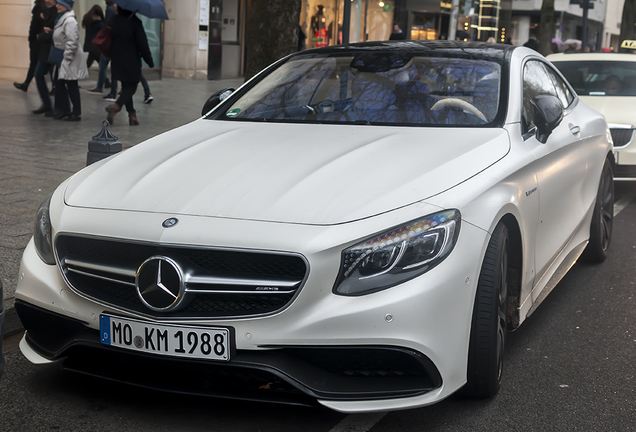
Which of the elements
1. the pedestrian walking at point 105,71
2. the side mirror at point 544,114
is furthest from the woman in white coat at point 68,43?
the side mirror at point 544,114

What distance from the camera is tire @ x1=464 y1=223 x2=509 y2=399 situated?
316 cm

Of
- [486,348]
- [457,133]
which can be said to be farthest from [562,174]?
[486,348]

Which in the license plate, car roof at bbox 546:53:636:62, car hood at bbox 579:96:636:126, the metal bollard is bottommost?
the license plate

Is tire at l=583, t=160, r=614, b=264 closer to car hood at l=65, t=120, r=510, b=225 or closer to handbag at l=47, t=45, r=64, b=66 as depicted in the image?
car hood at l=65, t=120, r=510, b=225

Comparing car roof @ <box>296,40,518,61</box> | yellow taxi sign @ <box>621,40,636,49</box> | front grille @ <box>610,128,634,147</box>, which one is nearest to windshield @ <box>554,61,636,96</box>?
front grille @ <box>610,128,634,147</box>

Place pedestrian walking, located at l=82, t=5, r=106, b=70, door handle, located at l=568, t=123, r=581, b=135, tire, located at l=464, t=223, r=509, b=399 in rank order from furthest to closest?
pedestrian walking, located at l=82, t=5, r=106, b=70 < door handle, located at l=568, t=123, r=581, b=135 < tire, located at l=464, t=223, r=509, b=399

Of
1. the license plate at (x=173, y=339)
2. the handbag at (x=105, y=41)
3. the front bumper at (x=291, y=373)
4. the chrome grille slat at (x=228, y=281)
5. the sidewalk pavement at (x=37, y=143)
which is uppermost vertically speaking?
the handbag at (x=105, y=41)

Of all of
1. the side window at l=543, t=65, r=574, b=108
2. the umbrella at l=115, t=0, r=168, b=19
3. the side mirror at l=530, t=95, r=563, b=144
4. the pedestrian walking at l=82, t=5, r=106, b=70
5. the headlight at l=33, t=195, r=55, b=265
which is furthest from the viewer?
the pedestrian walking at l=82, t=5, r=106, b=70

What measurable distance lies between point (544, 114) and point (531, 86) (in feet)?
1.81

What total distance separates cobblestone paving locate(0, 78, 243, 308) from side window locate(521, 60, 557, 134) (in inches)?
110

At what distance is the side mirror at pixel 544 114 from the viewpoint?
4117mm

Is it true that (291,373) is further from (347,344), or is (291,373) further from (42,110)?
(42,110)

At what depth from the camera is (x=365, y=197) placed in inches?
121

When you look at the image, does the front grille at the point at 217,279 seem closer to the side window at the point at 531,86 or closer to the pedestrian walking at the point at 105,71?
the side window at the point at 531,86
